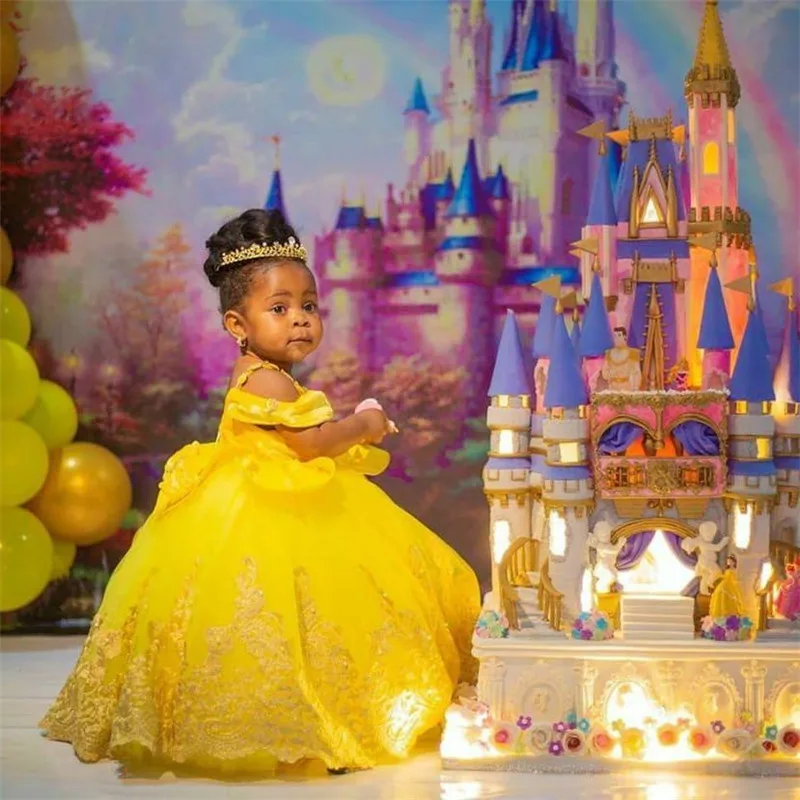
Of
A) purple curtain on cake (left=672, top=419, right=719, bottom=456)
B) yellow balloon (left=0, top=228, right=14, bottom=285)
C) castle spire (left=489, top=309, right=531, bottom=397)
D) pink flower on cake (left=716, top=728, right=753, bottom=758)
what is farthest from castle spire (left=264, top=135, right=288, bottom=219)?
pink flower on cake (left=716, top=728, right=753, bottom=758)

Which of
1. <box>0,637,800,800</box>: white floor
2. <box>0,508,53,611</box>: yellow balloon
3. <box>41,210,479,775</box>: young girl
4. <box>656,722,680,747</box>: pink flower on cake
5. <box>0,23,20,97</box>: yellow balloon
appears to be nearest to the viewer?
<box>0,637,800,800</box>: white floor

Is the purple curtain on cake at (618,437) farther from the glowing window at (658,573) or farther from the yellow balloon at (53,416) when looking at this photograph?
the yellow balloon at (53,416)

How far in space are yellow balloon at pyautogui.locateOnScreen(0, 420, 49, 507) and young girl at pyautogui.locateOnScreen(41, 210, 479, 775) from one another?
5.86 feet

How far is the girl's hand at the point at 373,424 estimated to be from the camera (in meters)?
3.86

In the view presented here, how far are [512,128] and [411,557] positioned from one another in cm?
272

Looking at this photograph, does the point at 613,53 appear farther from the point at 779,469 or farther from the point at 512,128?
the point at 779,469

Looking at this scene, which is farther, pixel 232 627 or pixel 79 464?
pixel 79 464

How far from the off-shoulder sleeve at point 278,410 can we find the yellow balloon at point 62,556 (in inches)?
103

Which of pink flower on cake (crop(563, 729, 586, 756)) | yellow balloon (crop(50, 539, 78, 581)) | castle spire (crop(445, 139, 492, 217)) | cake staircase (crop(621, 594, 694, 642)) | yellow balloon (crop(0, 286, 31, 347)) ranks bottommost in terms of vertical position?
pink flower on cake (crop(563, 729, 586, 756))

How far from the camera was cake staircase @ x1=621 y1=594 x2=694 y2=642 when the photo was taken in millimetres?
3629

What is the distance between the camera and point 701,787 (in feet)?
11.1

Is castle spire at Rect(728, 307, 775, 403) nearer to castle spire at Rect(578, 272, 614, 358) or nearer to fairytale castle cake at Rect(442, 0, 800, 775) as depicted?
fairytale castle cake at Rect(442, 0, 800, 775)

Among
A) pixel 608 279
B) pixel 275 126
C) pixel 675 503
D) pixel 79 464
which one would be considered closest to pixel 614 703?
pixel 675 503

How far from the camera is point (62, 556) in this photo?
6.02 meters
